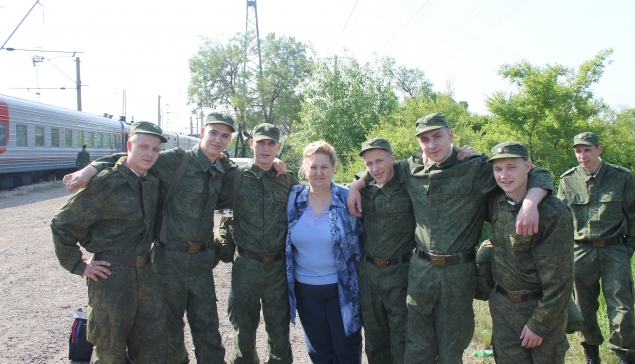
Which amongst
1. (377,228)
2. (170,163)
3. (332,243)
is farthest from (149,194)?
(377,228)

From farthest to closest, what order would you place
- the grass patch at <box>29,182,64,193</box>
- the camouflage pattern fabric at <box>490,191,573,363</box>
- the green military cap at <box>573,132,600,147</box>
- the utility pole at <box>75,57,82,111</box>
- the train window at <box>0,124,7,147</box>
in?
the utility pole at <box>75,57,82,111</box>, the grass patch at <box>29,182,64,193</box>, the train window at <box>0,124,7,147</box>, the green military cap at <box>573,132,600,147</box>, the camouflage pattern fabric at <box>490,191,573,363</box>

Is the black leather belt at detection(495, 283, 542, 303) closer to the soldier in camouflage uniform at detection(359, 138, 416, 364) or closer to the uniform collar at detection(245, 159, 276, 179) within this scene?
the soldier in camouflage uniform at detection(359, 138, 416, 364)

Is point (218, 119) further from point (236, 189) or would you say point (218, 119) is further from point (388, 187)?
point (388, 187)

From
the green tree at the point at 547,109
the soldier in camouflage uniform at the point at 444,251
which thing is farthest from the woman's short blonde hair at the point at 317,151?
the green tree at the point at 547,109

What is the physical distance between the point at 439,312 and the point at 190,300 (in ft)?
6.52

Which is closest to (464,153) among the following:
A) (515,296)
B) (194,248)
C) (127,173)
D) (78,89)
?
(515,296)

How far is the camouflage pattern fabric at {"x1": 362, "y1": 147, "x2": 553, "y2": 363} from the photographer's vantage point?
322 cm

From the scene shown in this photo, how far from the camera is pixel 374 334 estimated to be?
3.63 meters

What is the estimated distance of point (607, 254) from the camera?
439 cm

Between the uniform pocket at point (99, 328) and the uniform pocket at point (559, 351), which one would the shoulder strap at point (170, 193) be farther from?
the uniform pocket at point (559, 351)

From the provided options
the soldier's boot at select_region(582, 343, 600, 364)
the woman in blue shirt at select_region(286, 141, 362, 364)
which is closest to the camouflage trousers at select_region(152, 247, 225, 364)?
the woman in blue shirt at select_region(286, 141, 362, 364)

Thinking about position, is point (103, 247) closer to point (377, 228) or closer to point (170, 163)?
point (170, 163)

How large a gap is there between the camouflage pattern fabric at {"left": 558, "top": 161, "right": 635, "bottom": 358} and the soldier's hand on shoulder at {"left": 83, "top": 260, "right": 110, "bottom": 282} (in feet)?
14.1

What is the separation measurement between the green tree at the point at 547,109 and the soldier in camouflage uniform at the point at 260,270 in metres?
6.56
